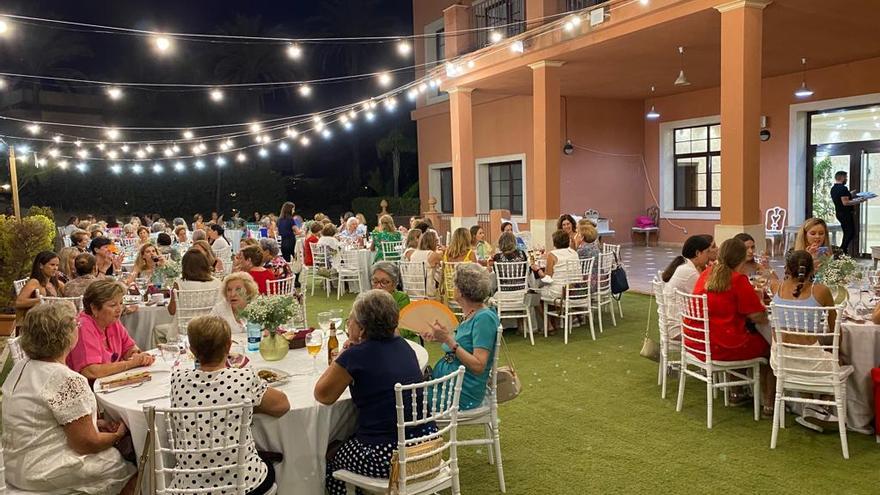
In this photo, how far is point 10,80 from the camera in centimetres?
2236

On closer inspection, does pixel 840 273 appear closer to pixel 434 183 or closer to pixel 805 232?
pixel 805 232

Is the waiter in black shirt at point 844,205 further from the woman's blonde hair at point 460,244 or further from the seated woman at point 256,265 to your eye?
the seated woman at point 256,265

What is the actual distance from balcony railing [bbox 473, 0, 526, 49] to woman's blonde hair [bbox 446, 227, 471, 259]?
21.7 ft

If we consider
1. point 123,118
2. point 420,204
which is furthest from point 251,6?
point 420,204

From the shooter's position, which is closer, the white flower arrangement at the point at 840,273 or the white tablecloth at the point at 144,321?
the white flower arrangement at the point at 840,273

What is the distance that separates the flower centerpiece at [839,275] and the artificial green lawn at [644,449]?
3.11 feet

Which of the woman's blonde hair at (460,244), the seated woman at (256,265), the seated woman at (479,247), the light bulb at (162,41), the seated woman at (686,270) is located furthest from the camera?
the light bulb at (162,41)

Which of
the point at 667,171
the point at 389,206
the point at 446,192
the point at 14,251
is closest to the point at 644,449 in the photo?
the point at 14,251

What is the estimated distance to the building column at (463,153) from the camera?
13.2 m

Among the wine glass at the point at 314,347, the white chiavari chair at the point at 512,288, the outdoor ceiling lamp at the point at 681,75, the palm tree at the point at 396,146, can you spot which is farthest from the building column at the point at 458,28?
the wine glass at the point at 314,347

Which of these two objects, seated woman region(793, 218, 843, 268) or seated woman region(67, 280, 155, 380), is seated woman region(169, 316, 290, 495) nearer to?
seated woman region(67, 280, 155, 380)

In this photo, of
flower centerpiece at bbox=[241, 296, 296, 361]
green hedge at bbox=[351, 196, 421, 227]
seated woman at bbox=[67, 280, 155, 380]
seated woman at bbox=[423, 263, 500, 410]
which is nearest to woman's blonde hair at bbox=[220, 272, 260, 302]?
seated woman at bbox=[67, 280, 155, 380]

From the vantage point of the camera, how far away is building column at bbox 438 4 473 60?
12883 mm

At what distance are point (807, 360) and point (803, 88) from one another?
952 centimetres
